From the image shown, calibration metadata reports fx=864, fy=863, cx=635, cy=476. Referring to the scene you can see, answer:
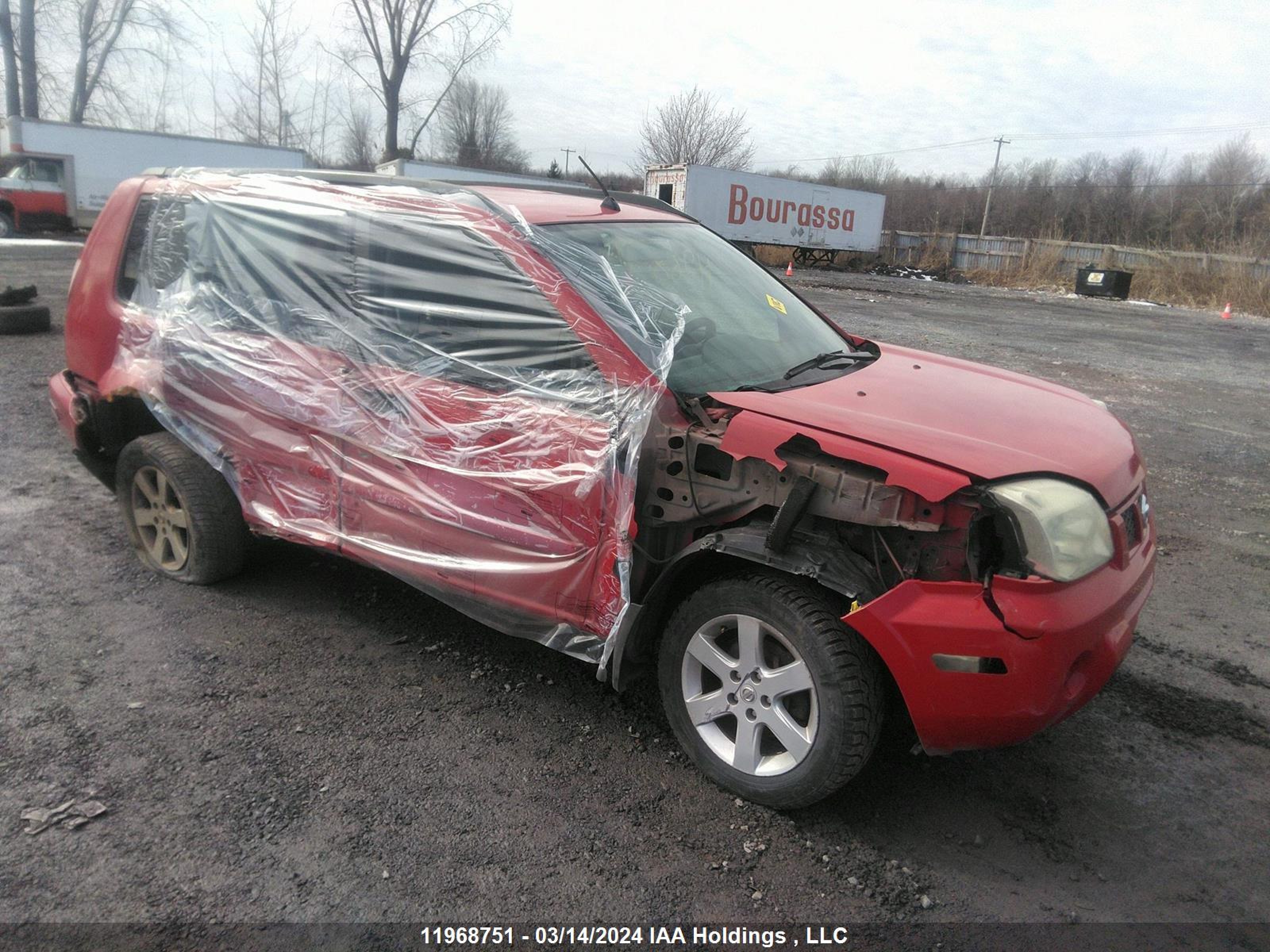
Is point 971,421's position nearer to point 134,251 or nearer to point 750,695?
point 750,695

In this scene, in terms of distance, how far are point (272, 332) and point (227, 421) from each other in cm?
45

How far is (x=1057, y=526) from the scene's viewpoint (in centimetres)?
229

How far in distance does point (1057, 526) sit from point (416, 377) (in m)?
2.10

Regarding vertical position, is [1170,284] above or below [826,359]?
above

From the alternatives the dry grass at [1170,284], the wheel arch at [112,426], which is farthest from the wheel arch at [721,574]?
the dry grass at [1170,284]

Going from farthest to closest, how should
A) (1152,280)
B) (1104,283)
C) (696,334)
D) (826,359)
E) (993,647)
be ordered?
(1152,280) < (1104,283) < (826,359) < (696,334) < (993,647)

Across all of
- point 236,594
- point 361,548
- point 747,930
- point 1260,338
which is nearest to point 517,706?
point 361,548

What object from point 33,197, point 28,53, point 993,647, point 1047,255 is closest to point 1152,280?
point 1047,255

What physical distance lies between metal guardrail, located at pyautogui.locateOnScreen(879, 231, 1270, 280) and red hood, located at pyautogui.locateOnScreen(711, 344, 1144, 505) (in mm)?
28342

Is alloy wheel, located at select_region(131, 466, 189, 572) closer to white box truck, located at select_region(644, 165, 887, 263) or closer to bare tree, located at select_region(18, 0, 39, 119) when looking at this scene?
white box truck, located at select_region(644, 165, 887, 263)

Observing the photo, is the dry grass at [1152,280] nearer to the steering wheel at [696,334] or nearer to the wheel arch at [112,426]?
the wheel arch at [112,426]

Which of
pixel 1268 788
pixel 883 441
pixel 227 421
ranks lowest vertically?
pixel 1268 788

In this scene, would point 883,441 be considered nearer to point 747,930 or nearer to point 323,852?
point 747,930

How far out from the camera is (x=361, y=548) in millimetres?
3340
